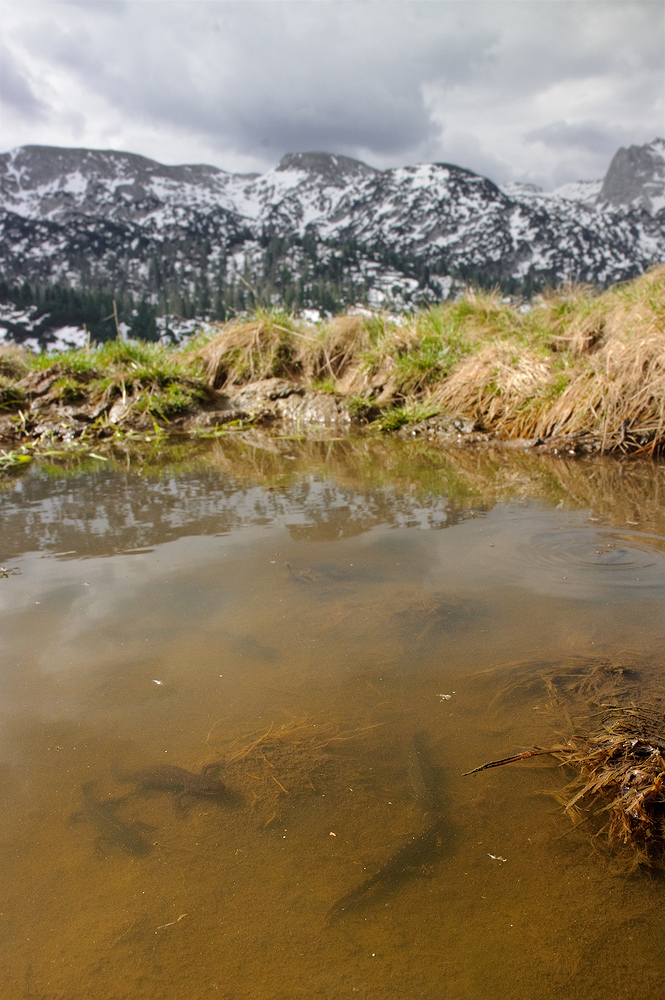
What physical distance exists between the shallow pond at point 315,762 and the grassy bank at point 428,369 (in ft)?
9.41

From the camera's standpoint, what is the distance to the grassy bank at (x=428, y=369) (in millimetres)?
5723

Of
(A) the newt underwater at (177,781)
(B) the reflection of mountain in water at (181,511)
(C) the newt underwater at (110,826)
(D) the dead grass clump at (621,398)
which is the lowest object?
(C) the newt underwater at (110,826)

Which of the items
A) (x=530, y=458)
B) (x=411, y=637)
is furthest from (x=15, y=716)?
(x=530, y=458)

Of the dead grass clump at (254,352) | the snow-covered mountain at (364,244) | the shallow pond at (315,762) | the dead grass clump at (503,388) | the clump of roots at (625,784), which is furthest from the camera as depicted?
the snow-covered mountain at (364,244)

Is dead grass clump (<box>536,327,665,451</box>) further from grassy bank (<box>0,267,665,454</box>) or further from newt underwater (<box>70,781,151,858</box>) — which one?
newt underwater (<box>70,781,151,858</box>)

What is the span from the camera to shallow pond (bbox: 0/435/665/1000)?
1050 mm

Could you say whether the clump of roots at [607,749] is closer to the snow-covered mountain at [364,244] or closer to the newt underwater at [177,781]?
the newt underwater at [177,781]

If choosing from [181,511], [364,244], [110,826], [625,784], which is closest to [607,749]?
[625,784]

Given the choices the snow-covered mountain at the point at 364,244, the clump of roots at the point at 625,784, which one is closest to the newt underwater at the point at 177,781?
the clump of roots at the point at 625,784

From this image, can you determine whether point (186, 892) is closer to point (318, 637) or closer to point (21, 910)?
point (21, 910)

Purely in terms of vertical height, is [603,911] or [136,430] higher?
[136,430]

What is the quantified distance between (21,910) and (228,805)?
45 centimetres

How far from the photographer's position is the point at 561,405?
5.95 metres

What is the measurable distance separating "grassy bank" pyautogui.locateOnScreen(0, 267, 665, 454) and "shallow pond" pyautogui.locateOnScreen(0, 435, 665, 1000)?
2867 mm
